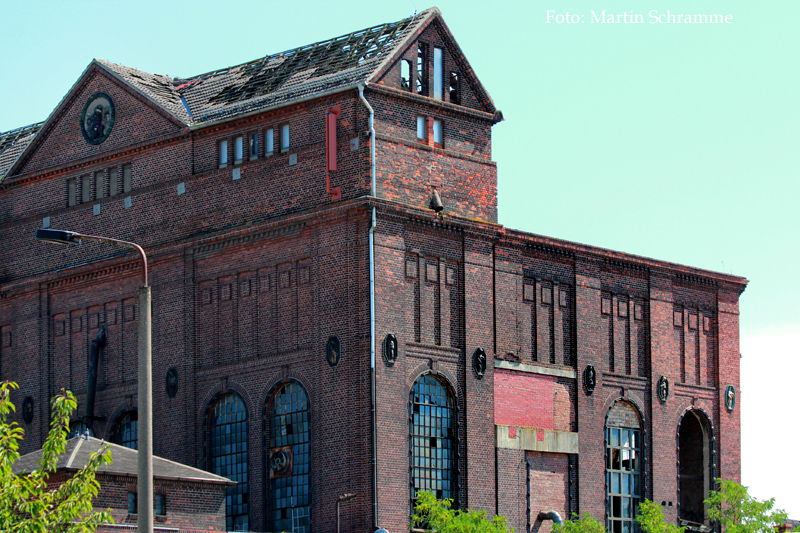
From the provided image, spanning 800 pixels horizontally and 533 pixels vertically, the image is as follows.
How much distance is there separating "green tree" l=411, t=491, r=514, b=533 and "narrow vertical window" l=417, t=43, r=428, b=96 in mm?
13966

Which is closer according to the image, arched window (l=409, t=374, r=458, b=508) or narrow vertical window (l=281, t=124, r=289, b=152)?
arched window (l=409, t=374, r=458, b=508)

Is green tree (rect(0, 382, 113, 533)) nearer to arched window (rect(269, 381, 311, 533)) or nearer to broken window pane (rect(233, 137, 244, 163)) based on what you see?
arched window (rect(269, 381, 311, 533))

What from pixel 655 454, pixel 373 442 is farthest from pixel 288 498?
pixel 655 454

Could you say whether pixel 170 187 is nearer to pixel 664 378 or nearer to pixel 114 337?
pixel 114 337

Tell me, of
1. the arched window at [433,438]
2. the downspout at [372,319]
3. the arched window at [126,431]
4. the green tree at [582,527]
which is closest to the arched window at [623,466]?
the green tree at [582,527]

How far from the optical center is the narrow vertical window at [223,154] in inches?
2194

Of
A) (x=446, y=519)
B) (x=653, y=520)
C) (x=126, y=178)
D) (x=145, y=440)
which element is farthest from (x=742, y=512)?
(x=145, y=440)

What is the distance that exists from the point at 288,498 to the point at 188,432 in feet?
16.1

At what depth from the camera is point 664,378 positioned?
62281mm

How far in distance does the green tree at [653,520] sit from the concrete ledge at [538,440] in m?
3.33

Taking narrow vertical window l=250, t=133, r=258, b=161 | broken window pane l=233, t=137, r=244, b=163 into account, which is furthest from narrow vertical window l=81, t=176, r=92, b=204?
narrow vertical window l=250, t=133, r=258, b=161

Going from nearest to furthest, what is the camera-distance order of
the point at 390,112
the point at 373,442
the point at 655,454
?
the point at 373,442 < the point at 390,112 < the point at 655,454

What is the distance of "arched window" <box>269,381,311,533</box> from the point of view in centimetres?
5178

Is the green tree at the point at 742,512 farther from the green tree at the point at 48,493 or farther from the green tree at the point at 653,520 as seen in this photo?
the green tree at the point at 48,493
